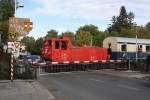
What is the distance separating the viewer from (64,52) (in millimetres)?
44250

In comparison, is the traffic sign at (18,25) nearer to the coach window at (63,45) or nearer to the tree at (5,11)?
the coach window at (63,45)

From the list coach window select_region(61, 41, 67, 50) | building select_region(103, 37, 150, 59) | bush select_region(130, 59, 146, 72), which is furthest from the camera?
building select_region(103, 37, 150, 59)

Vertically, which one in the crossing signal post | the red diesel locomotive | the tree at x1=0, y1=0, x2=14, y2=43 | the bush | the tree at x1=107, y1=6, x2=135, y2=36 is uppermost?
the tree at x1=107, y1=6, x2=135, y2=36

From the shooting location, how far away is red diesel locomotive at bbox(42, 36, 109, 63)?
43094mm

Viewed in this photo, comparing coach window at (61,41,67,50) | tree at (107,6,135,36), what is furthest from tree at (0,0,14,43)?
tree at (107,6,135,36)

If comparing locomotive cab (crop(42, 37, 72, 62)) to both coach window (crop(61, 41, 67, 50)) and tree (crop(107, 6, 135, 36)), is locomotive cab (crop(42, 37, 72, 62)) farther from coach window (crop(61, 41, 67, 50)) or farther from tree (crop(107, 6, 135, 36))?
tree (crop(107, 6, 135, 36))

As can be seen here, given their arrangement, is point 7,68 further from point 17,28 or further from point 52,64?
point 52,64

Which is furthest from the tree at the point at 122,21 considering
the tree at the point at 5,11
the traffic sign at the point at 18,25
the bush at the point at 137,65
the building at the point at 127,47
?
→ the traffic sign at the point at 18,25

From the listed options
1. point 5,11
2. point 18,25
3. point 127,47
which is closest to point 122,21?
point 5,11

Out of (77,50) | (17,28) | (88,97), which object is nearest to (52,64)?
(77,50)

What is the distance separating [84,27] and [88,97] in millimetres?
147320

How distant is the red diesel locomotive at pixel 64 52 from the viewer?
4309 centimetres

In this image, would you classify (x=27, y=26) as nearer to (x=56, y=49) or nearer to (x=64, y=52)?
(x=56, y=49)

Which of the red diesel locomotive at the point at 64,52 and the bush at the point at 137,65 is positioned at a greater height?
the red diesel locomotive at the point at 64,52
